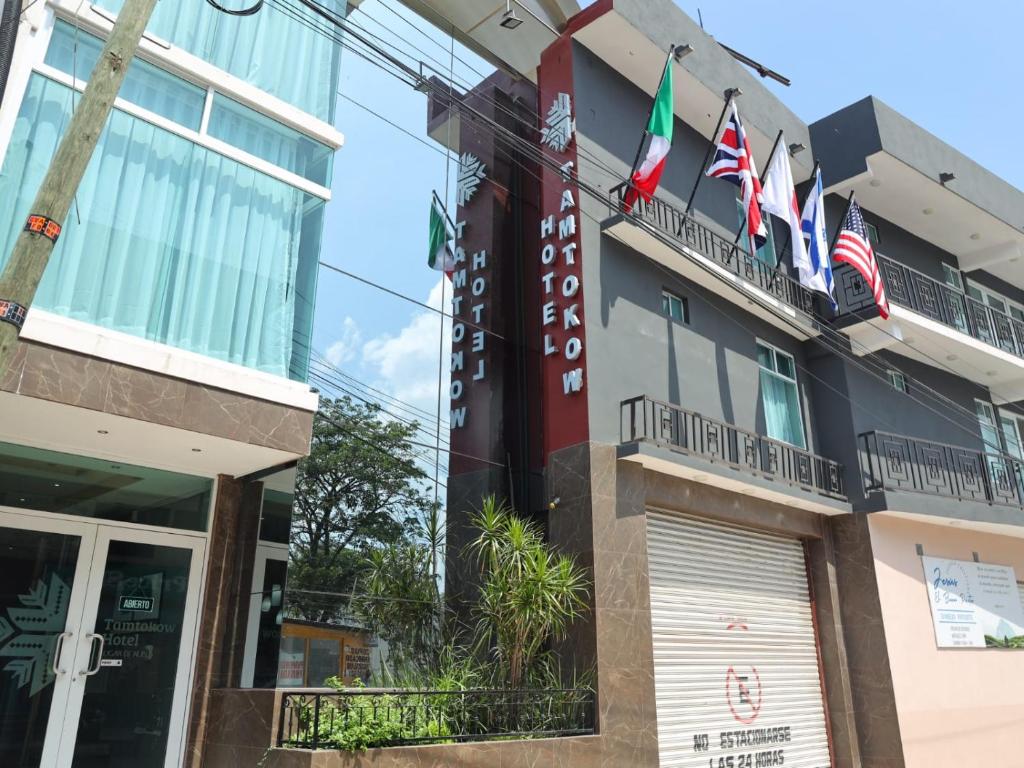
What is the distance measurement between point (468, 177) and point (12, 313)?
10.2m

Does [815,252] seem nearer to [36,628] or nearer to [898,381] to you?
[898,381]

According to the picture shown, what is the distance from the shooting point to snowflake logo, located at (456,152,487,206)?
1309 centimetres

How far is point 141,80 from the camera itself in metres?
7.11

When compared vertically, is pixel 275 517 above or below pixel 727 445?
below

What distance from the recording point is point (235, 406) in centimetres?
696

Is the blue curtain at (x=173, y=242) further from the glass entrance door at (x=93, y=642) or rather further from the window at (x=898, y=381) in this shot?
the window at (x=898, y=381)

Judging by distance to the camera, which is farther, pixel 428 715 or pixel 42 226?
pixel 428 715

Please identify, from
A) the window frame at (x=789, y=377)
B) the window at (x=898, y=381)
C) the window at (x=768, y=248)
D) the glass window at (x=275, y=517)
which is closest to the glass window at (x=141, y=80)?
the glass window at (x=275, y=517)

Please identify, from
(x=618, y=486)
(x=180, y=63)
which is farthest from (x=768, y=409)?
(x=180, y=63)

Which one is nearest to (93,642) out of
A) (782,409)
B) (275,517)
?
(275,517)

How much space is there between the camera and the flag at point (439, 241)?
1277cm

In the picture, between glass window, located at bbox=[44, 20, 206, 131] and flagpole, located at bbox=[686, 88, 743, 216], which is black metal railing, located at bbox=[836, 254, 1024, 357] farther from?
glass window, located at bbox=[44, 20, 206, 131]

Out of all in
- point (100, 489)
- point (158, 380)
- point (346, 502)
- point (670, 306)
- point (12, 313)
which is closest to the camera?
point (12, 313)

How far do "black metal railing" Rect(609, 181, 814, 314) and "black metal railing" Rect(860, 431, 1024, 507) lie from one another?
286 centimetres
